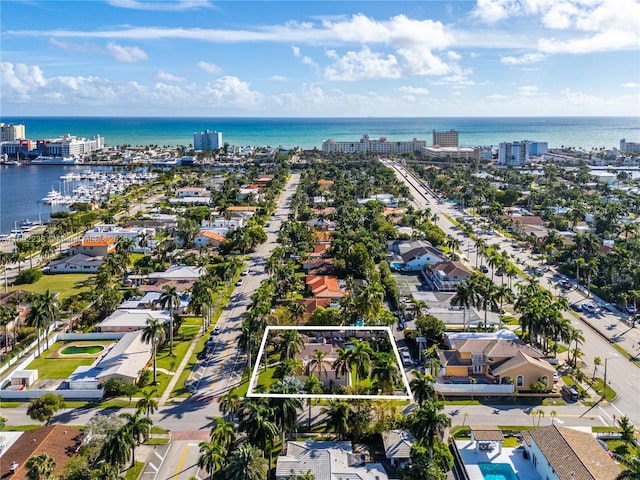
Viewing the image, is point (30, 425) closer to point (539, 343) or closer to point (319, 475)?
point (319, 475)

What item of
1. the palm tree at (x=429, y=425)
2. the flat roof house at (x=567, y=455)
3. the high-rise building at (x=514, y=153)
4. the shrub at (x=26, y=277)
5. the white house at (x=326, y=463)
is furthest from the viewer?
the high-rise building at (x=514, y=153)

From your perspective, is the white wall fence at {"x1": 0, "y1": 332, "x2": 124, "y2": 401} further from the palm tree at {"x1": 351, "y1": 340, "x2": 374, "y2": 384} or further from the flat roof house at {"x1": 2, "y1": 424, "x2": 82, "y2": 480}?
the palm tree at {"x1": 351, "y1": 340, "x2": 374, "y2": 384}

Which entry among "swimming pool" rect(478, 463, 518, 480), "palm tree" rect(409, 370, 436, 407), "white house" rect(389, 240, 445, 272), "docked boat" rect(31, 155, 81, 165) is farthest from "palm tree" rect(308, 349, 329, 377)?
"docked boat" rect(31, 155, 81, 165)

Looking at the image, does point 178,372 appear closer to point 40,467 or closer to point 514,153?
point 40,467

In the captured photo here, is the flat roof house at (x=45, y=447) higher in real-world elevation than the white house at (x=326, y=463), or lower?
higher

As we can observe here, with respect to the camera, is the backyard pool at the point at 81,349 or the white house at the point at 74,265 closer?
the backyard pool at the point at 81,349

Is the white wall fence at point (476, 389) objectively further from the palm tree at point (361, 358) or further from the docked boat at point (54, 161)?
the docked boat at point (54, 161)

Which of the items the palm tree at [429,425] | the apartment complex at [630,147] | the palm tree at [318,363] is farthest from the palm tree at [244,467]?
the apartment complex at [630,147]

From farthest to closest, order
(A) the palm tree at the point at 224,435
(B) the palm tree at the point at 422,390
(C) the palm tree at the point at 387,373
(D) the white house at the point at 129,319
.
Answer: (D) the white house at the point at 129,319, (C) the palm tree at the point at 387,373, (B) the palm tree at the point at 422,390, (A) the palm tree at the point at 224,435
